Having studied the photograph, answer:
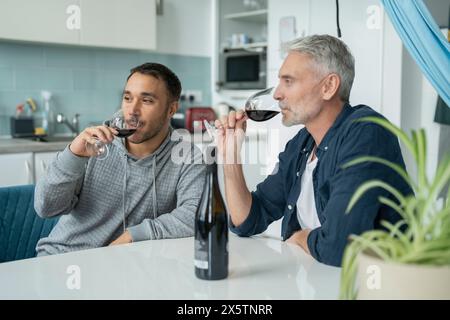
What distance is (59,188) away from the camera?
5.84 ft

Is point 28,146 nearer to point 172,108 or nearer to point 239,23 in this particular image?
point 172,108

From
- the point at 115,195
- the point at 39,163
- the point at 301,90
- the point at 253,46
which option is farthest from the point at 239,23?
the point at 115,195

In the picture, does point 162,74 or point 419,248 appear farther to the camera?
point 162,74

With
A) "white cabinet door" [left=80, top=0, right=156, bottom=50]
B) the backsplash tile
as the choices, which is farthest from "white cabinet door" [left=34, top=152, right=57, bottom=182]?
"white cabinet door" [left=80, top=0, right=156, bottom=50]

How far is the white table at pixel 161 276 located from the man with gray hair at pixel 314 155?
15cm

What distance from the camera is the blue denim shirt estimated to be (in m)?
1.44

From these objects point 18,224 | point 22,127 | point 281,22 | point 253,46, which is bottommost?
point 18,224

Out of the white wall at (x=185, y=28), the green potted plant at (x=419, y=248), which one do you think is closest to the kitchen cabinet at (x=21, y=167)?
the white wall at (x=185, y=28)

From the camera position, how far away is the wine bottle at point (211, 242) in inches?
48.1

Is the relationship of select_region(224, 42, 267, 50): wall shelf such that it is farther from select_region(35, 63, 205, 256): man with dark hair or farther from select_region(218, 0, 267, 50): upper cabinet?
select_region(35, 63, 205, 256): man with dark hair

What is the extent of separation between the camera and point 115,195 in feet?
6.30

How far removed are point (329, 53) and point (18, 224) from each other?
117 cm

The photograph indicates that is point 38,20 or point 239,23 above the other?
point 239,23
